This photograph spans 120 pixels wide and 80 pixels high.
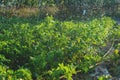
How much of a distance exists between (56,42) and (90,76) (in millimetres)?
906

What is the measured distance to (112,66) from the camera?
6562 millimetres

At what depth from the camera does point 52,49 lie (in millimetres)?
6207

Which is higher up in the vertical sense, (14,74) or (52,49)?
(14,74)

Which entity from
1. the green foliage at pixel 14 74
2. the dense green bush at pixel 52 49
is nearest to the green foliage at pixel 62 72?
the dense green bush at pixel 52 49

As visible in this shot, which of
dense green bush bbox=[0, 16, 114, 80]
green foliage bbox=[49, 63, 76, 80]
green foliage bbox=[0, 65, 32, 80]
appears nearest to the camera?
green foliage bbox=[0, 65, 32, 80]

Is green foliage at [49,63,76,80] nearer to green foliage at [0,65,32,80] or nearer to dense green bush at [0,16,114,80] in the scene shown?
dense green bush at [0,16,114,80]

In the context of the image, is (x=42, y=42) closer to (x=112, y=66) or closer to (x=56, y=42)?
(x=56, y=42)

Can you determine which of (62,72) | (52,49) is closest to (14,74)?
(62,72)

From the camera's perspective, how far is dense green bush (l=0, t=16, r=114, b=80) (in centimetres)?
546

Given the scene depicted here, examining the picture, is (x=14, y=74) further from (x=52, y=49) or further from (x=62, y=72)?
(x=52, y=49)

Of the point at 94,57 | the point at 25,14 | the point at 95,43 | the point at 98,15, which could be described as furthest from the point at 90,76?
the point at 98,15

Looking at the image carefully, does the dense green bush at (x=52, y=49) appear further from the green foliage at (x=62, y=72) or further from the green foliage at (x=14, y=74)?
the green foliage at (x=14, y=74)

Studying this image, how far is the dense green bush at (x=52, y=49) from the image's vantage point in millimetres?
5465

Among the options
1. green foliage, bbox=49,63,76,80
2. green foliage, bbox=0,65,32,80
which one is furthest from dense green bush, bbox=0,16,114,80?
green foliage, bbox=0,65,32,80
